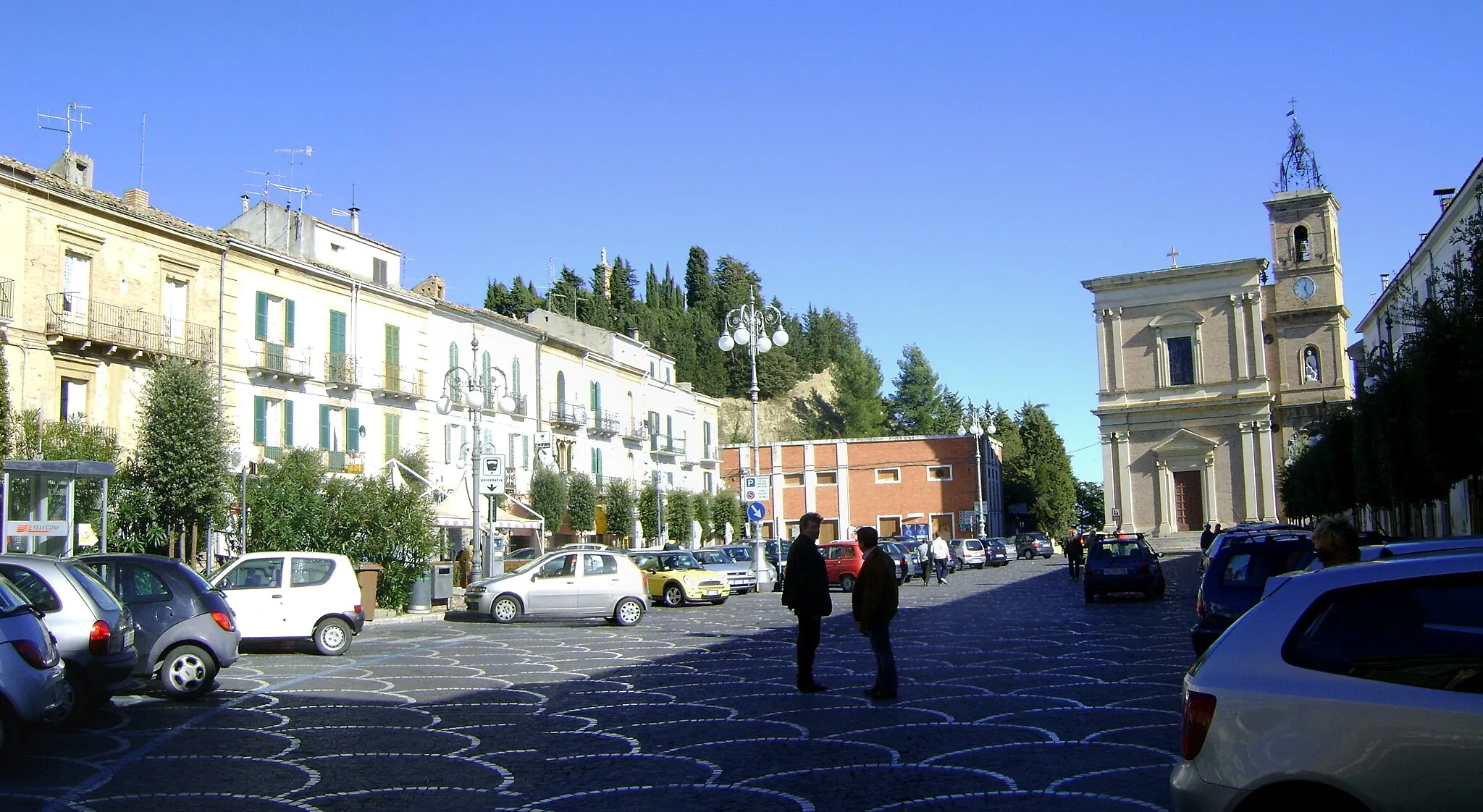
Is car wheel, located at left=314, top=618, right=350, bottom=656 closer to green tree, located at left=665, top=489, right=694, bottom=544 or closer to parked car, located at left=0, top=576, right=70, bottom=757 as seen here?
parked car, located at left=0, top=576, right=70, bottom=757

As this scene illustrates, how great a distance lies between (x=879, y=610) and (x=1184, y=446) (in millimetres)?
59432

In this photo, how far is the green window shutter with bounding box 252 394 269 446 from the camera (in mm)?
34438

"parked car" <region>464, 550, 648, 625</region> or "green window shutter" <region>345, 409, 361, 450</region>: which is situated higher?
"green window shutter" <region>345, 409, 361, 450</region>

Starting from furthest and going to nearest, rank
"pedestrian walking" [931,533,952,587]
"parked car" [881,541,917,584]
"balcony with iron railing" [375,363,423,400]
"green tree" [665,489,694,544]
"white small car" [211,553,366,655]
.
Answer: "green tree" [665,489,694,544]
"parked car" [881,541,917,584]
"pedestrian walking" [931,533,952,587]
"balcony with iron railing" [375,363,423,400]
"white small car" [211,553,366,655]

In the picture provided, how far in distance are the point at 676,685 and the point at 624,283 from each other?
424 feet

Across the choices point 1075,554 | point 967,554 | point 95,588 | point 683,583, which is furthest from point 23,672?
point 967,554

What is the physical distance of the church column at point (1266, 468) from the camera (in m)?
65.9

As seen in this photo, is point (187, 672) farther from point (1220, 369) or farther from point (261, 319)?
point (1220, 369)

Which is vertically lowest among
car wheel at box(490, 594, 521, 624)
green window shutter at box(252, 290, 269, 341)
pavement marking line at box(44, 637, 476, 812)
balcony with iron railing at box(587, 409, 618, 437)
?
pavement marking line at box(44, 637, 476, 812)

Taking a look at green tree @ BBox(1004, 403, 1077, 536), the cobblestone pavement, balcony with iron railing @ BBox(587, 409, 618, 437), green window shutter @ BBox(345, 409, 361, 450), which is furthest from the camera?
green tree @ BBox(1004, 403, 1077, 536)

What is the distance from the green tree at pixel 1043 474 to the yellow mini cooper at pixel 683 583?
61.6 meters

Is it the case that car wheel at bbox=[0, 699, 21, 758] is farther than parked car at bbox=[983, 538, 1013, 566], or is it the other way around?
parked car at bbox=[983, 538, 1013, 566]

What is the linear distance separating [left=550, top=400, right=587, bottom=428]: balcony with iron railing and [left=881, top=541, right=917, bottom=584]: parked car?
45.4 feet

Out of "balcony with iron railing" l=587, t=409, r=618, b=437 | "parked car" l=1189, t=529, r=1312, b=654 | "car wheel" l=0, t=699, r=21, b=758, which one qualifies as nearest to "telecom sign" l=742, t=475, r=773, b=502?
"balcony with iron railing" l=587, t=409, r=618, b=437
